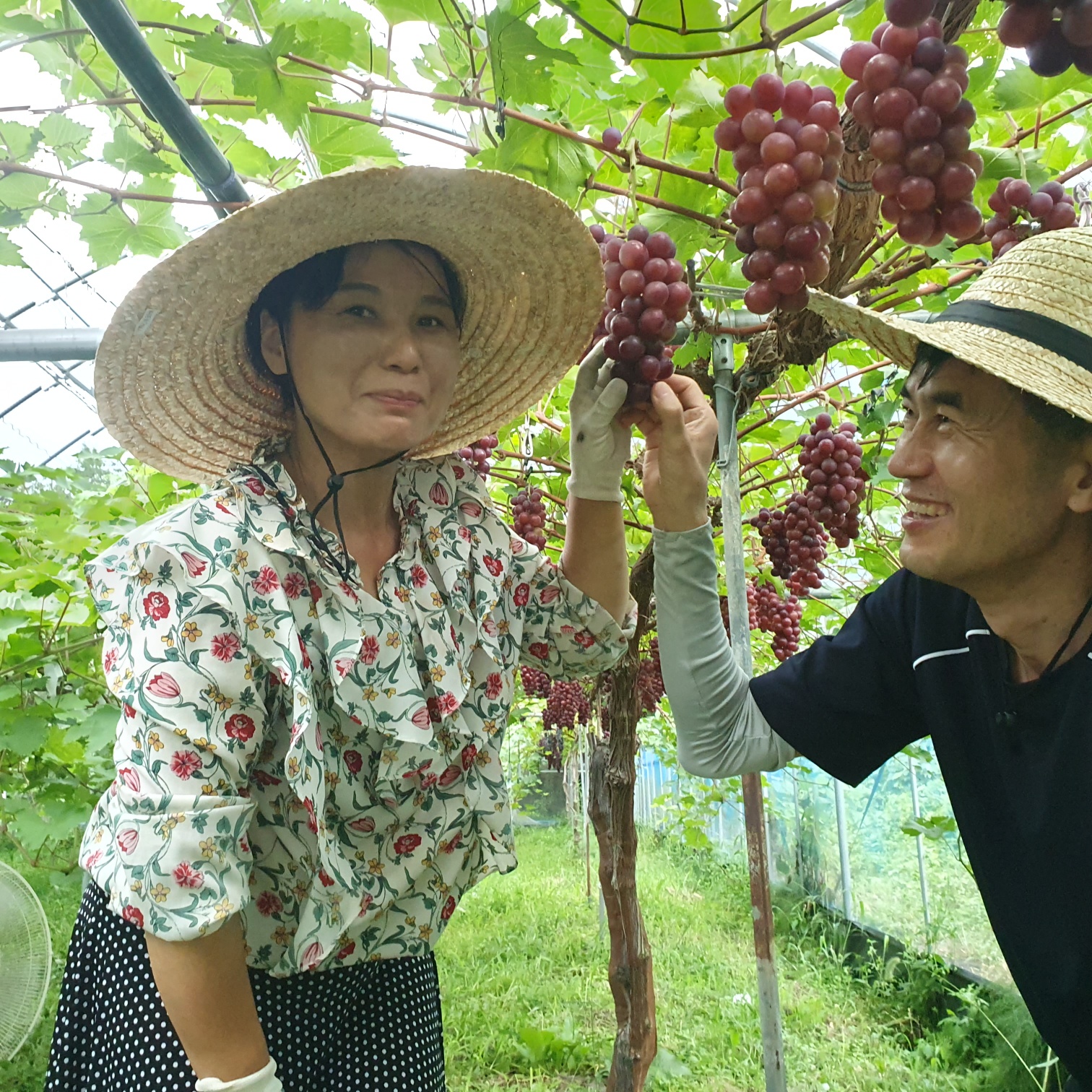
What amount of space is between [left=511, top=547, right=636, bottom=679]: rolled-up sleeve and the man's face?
0.55m

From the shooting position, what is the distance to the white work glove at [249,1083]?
1.07 metres

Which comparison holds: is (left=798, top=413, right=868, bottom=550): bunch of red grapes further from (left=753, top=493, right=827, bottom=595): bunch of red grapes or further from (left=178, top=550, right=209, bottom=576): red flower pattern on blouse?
(left=178, top=550, right=209, bottom=576): red flower pattern on blouse

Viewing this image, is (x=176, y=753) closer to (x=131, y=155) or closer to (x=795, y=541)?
(x=131, y=155)

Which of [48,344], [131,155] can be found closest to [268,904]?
[131,155]

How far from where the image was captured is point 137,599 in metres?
1.13

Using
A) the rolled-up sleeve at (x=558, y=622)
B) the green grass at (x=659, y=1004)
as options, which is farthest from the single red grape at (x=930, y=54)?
the green grass at (x=659, y=1004)

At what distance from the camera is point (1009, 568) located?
1.30 meters

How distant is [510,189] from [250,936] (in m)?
1.19

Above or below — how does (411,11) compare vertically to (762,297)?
above

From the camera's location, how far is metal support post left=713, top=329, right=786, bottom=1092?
179 cm

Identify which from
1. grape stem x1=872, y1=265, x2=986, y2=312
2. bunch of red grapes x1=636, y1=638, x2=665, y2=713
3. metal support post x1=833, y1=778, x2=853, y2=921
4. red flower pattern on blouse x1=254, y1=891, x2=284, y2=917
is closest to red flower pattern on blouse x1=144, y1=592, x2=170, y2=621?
red flower pattern on blouse x1=254, y1=891, x2=284, y2=917

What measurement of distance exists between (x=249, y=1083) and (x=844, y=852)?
7.80 m

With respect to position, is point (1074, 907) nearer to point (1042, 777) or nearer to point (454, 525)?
point (1042, 777)

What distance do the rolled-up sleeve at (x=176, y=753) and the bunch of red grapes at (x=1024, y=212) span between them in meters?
1.26
